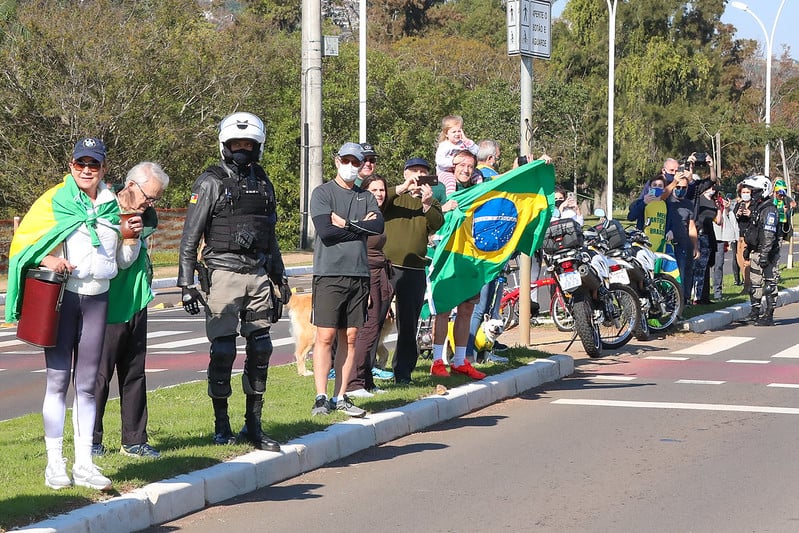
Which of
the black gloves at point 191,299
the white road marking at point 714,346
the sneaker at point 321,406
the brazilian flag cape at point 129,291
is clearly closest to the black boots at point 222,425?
the black gloves at point 191,299

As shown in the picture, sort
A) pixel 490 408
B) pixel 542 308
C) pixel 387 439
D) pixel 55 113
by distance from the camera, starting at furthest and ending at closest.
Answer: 1. pixel 55 113
2. pixel 542 308
3. pixel 490 408
4. pixel 387 439

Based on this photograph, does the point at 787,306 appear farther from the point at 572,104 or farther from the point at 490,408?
the point at 572,104

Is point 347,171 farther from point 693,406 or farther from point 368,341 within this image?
point 693,406

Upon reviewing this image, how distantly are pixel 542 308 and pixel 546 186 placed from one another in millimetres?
8153

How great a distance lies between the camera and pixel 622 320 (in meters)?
15.5

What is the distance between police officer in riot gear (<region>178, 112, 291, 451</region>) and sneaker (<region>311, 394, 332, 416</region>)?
1.11 metres

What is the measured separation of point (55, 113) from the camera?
35219mm

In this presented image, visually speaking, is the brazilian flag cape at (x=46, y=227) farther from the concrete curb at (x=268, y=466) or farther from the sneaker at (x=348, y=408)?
the sneaker at (x=348, y=408)

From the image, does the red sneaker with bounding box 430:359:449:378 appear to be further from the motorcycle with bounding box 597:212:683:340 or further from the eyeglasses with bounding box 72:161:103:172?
the eyeglasses with bounding box 72:161:103:172

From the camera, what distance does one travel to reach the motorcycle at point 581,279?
14.3 metres

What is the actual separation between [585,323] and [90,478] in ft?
27.0

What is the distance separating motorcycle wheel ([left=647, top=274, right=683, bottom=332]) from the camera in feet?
55.2

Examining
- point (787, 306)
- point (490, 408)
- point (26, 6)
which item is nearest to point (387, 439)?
point (490, 408)

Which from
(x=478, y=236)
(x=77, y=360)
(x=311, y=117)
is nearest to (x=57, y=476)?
(x=77, y=360)
